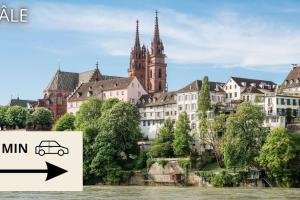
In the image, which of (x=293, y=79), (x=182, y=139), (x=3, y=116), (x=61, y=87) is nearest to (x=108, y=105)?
(x=182, y=139)

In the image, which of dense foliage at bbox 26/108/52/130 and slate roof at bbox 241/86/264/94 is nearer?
slate roof at bbox 241/86/264/94

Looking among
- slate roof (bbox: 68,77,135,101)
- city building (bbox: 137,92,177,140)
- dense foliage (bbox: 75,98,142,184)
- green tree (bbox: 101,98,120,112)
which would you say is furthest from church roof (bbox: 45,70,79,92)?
dense foliage (bbox: 75,98,142,184)

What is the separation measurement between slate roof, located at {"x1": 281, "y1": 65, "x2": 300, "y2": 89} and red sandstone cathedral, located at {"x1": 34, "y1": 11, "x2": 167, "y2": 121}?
4710 centimetres

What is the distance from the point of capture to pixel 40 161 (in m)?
3.19

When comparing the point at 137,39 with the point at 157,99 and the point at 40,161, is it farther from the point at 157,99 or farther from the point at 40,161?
the point at 40,161

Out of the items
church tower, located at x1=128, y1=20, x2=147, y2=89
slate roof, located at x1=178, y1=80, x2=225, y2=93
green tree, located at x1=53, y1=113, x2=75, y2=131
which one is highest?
church tower, located at x1=128, y1=20, x2=147, y2=89

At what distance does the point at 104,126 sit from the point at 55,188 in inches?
3768

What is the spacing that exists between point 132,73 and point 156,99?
42.1 meters

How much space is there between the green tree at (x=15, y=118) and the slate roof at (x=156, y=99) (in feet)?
92.9

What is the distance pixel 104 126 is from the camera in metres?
98.5

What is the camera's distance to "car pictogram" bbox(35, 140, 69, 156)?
3.18m

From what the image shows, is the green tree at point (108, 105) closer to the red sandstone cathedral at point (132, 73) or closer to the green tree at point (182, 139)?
the green tree at point (182, 139)

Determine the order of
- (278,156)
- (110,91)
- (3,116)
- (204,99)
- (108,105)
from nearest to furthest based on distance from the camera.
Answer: (278,156) → (204,99) → (108,105) → (110,91) → (3,116)

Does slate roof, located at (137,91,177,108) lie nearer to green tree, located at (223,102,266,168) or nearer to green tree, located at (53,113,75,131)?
green tree, located at (53,113,75,131)
